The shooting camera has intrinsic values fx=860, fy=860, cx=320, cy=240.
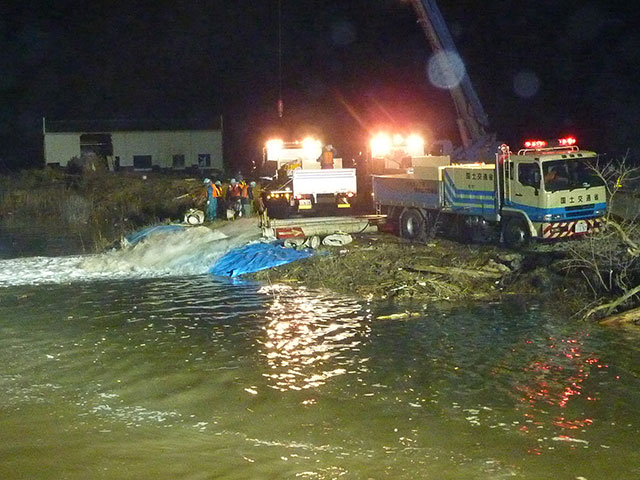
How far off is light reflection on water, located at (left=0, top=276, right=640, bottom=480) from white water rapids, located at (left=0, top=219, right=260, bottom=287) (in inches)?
167

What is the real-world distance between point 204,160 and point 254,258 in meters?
38.6

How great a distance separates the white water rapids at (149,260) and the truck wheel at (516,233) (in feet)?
21.6

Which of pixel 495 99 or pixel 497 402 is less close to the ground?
pixel 495 99

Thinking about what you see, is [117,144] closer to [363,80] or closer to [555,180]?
[363,80]

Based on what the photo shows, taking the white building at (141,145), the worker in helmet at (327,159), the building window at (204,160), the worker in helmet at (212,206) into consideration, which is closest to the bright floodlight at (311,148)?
the worker in helmet at (327,159)

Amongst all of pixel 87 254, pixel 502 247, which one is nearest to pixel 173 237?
pixel 87 254

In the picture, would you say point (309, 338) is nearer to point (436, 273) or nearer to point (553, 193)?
point (436, 273)

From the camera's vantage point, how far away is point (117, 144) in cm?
5806

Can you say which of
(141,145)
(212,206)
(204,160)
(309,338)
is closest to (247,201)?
(212,206)

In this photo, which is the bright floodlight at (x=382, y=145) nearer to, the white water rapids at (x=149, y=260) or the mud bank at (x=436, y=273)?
the white water rapids at (x=149, y=260)

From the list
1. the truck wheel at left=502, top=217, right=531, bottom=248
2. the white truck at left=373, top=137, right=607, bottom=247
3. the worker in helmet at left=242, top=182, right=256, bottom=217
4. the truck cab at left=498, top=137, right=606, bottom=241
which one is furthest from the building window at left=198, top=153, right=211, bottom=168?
the truck cab at left=498, top=137, right=606, bottom=241

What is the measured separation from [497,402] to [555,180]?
9238 mm

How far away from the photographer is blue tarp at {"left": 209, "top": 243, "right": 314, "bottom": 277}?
20.8m

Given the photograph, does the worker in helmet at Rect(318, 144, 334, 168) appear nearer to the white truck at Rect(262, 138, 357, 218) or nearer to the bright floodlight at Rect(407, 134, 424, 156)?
the white truck at Rect(262, 138, 357, 218)
